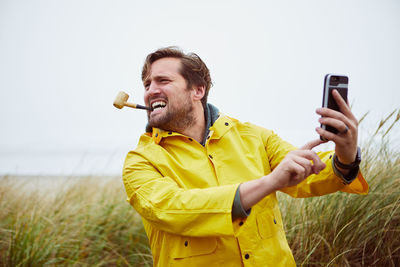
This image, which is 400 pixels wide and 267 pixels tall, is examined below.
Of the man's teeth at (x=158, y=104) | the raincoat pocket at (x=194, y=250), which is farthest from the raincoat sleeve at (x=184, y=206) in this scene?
the man's teeth at (x=158, y=104)

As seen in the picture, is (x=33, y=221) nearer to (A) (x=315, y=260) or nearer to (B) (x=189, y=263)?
(B) (x=189, y=263)

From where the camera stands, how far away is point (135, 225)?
369 centimetres

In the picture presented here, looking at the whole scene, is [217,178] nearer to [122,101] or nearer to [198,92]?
[122,101]

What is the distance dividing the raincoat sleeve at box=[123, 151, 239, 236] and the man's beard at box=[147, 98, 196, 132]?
1.88 feet

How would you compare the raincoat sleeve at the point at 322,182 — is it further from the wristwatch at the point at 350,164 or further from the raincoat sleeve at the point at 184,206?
the raincoat sleeve at the point at 184,206

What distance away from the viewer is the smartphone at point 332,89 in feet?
5.24

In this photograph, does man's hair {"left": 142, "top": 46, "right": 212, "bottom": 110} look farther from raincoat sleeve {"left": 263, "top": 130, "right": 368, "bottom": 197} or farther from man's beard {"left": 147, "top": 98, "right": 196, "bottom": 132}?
raincoat sleeve {"left": 263, "top": 130, "right": 368, "bottom": 197}

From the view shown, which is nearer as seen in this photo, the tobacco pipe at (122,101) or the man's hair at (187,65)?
the tobacco pipe at (122,101)

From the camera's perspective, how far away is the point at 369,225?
246 centimetres

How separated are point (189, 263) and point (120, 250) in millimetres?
1953

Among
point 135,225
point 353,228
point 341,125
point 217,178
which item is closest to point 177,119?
point 217,178

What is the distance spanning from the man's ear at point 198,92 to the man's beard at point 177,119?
183 millimetres

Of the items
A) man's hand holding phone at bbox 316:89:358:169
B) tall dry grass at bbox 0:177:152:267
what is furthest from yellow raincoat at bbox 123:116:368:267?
tall dry grass at bbox 0:177:152:267

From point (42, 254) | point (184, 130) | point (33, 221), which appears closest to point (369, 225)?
point (184, 130)
